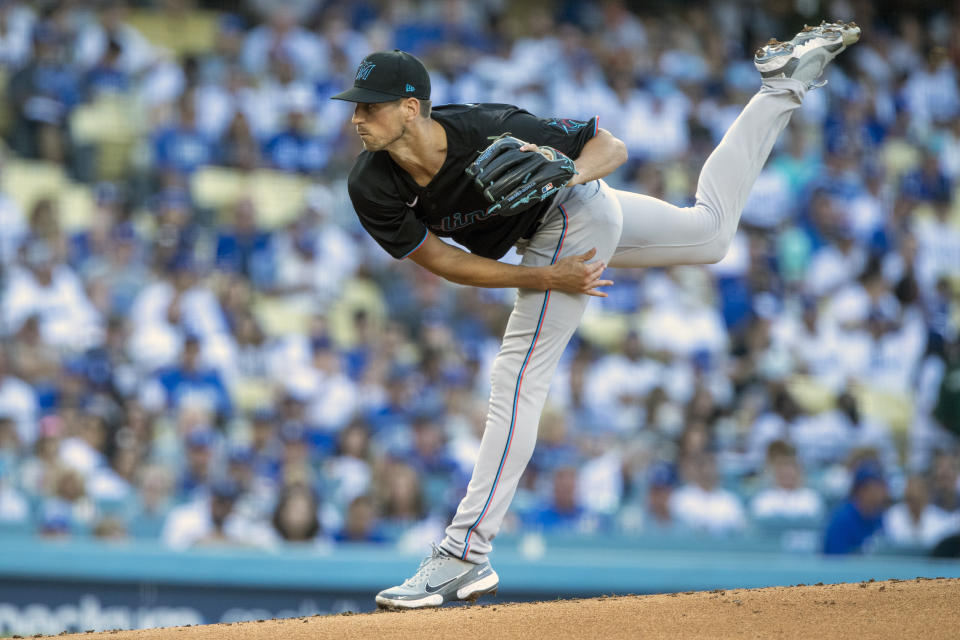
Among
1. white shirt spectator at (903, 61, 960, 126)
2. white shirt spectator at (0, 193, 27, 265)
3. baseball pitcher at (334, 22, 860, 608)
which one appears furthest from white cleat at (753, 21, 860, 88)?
white shirt spectator at (903, 61, 960, 126)

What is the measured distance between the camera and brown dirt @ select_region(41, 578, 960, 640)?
3.46 m

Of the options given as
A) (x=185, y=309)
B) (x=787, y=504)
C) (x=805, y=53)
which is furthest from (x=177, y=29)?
(x=805, y=53)

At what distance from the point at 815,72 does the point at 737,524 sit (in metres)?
3.48

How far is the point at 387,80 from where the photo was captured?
3623mm

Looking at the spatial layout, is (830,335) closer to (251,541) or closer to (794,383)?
(794,383)

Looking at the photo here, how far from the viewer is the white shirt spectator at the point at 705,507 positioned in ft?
23.6

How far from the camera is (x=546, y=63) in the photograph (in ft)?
34.7

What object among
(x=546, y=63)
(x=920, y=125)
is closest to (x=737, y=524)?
(x=546, y=63)

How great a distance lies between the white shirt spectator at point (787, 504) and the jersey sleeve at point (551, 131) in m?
3.93

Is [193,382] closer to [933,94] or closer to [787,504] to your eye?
[787,504]

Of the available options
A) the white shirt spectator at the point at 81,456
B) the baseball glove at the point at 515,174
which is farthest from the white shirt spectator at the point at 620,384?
the baseball glove at the point at 515,174

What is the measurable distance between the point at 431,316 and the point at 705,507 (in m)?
2.46

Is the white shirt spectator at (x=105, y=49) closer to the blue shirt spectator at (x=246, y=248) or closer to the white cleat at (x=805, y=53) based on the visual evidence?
the blue shirt spectator at (x=246, y=248)

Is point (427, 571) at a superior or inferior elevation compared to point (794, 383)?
inferior
